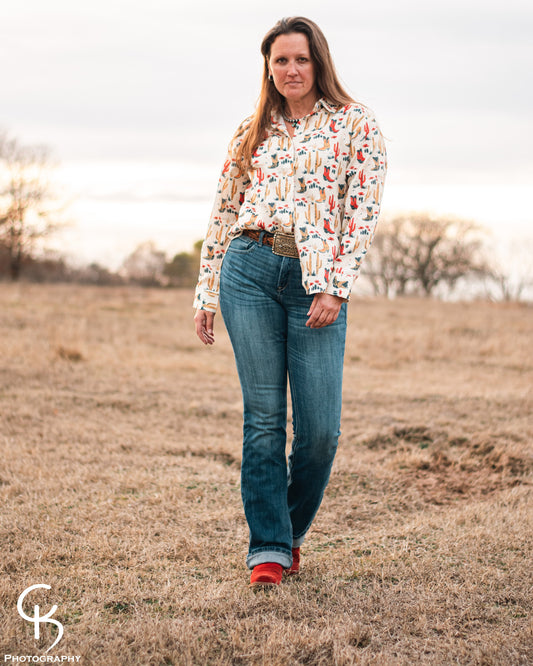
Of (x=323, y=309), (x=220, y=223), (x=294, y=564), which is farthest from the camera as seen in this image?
(x=294, y=564)

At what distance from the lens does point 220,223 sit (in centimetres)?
273

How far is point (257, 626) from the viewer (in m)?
2.37

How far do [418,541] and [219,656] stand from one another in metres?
1.48

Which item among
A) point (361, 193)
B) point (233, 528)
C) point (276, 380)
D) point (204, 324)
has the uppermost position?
point (361, 193)

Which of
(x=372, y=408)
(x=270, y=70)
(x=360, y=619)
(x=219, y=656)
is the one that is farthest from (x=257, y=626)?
(x=372, y=408)

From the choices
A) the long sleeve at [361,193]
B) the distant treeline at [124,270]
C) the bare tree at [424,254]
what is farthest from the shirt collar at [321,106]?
the bare tree at [424,254]

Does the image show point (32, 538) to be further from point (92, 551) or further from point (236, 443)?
point (236, 443)

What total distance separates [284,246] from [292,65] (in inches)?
Answer: 28.5

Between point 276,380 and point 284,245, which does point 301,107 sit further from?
point 276,380

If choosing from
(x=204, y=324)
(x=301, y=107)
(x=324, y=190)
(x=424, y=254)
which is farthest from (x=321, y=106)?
(x=424, y=254)

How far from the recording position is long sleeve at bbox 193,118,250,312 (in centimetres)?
268

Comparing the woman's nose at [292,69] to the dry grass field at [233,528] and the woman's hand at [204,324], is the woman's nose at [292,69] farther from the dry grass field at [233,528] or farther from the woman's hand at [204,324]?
the dry grass field at [233,528]

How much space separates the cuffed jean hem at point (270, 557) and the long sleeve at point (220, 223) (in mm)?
1056

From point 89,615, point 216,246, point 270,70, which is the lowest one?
point 89,615
